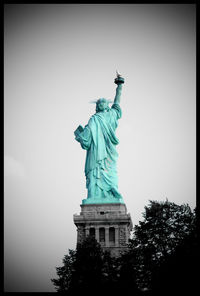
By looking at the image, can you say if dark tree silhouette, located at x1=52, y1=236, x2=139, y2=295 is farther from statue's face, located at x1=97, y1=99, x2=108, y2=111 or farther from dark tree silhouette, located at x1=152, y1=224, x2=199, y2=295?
statue's face, located at x1=97, y1=99, x2=108, y2=111

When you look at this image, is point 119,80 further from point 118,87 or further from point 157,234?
point 157,234

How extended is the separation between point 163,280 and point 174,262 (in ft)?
4.21

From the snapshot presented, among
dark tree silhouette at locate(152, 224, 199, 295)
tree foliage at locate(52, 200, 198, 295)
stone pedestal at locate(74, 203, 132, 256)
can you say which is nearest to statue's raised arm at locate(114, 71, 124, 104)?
stone pedestal at locate(74, 203, 132, 256)

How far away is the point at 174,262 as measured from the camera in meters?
27.9

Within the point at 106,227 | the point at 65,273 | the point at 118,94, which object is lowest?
the point at 65,273

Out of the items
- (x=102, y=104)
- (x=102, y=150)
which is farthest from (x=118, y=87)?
(x=102, y=150)

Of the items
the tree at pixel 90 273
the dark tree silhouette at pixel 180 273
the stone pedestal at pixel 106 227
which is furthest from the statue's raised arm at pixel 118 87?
the dark tree silhouette at pixel 180 273

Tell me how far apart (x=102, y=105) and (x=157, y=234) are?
1758 centimetres

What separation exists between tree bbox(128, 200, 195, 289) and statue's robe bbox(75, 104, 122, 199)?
31.0 ft

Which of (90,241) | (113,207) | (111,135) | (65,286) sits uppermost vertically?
A: (111,135)

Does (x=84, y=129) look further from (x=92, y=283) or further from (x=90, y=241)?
(x=92, y=283)

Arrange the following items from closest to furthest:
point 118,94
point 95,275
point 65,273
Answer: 1. point 95,275
2. point 65,273
3. point 118,94

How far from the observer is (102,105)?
1829 inches

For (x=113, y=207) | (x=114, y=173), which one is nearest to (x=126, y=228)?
(x=113, y=207)
